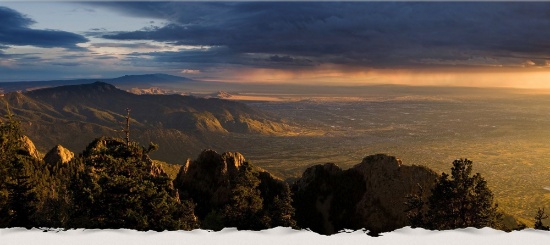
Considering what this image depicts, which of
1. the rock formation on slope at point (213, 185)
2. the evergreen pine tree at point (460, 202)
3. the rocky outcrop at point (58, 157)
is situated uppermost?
the evergreen pine tree at point (460, 202)

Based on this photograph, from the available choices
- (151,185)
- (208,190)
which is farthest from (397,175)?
(151,185)

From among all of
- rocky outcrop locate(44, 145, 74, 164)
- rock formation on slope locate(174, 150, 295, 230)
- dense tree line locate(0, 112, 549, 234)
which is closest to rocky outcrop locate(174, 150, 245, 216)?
rock formation on slope locate(174, 150, 295, 230)

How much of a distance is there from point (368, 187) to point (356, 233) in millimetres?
64279

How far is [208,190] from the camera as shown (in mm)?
74812

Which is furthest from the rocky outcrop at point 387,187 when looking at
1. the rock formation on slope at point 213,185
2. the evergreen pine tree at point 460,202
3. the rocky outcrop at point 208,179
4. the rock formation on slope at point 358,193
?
the evergreen pine tree at point 460,202

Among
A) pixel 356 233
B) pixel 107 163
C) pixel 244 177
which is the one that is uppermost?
pixel 356 233

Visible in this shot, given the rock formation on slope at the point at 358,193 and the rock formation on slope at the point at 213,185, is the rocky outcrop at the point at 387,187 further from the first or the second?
the rock formation on slope at the point at 213,185

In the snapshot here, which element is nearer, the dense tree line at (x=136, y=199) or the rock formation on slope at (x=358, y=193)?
the dense tree line at (x=136, y=199)

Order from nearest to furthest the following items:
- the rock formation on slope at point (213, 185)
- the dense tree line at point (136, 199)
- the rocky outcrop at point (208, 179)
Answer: the dense tree line at point (136, 199), the rock formation on slope at point (213, 185), the rocky outcrop at point (208, 179)

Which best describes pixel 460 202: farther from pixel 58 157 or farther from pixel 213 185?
pixel 58 157

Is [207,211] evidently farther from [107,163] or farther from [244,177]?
[107,163]

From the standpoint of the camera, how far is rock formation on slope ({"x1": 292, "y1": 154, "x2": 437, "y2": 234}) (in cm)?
6969

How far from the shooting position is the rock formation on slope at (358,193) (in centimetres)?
6969

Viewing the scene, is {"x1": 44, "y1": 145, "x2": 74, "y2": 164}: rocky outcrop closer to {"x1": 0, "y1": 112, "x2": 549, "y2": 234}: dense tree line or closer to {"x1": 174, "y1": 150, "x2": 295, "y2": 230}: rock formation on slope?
{"x1": 174, "y1": 150, "x2": 295, "y2": 230}: rock formation on slope
